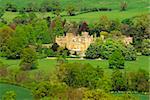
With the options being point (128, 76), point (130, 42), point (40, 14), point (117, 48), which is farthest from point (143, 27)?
point (128, 76)

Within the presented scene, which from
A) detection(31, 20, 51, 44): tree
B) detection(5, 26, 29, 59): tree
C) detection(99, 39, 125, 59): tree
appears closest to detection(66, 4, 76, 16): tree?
detection(31, 20, 51, 44): tree

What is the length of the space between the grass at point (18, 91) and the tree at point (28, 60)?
4144 millimetres

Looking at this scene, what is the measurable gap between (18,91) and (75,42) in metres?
15.4

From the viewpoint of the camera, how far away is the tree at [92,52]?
43997 mm

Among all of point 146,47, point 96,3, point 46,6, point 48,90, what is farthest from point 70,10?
point 48,90

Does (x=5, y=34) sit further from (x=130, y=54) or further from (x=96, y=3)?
(x=96, y=3)

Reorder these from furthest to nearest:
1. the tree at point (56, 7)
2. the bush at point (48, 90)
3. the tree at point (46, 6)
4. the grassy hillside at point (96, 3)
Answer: the grassy hillside at point (96, 3), the tree at point (46, 6), the tree at point (56, 7), the bush at point (48, 90)

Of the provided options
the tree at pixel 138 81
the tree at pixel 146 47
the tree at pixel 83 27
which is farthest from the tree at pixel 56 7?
the tree at pixel 138 81

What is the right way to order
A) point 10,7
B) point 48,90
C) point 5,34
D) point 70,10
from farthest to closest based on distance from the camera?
point 10,7 → point 70,10 → point 5,34 → point 48,90

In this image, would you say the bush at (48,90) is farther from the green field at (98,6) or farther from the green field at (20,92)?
the green field at (98,6)

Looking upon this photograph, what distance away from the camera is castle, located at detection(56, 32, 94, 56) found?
4660cm

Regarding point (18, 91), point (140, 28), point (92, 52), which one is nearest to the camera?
point (18, 91)

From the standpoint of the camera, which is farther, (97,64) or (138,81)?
(97,64)

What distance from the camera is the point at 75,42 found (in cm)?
4809
